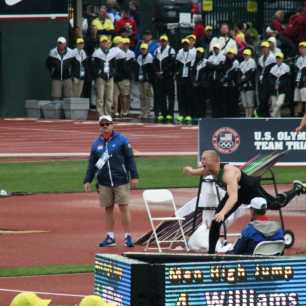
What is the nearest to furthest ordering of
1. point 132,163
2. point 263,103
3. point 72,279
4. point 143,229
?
1. point 72,279
2. point 132,163
3. point 143,229
4. point 263,103

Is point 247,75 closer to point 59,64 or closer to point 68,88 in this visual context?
point 68,88

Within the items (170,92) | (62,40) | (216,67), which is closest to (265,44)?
(216,67)

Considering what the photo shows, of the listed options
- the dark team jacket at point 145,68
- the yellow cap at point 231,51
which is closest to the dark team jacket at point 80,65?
the dark team jacket at point 145,68

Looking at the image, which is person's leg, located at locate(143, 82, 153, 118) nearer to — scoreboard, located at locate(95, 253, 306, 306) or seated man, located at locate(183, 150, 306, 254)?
seated man, located at locate(183, 150, 306, 254)

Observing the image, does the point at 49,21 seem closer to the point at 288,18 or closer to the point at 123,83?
the point at 123,83

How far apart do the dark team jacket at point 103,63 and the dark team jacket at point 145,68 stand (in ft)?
2.59

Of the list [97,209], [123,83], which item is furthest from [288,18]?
[97,209]

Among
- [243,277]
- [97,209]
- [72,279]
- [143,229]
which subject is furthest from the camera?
[97,209]

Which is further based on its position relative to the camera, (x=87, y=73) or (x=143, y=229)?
(x=87, y=73)

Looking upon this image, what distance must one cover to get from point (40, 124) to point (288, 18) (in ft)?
25.9

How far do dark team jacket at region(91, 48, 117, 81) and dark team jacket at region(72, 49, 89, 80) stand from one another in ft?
1.53

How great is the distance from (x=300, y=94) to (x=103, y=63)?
5.80 metres

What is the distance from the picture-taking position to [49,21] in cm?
4325

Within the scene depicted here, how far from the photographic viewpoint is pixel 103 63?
40500 mm
